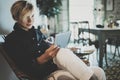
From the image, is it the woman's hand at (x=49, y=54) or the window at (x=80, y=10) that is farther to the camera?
the window at (x=80, y=10)

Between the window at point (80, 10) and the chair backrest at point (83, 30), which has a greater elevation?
the window at point (80, 10)

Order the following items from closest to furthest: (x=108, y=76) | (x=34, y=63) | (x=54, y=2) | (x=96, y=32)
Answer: (x=34, y=63), (x=108, y=76), (x=96, y=32), (x=54, y=2)

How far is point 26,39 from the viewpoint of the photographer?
6.68 ft

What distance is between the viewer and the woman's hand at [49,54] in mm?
1805

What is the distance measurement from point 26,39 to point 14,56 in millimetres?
182

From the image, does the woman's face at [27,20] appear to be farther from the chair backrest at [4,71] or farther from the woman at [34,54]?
the chair backrest at [4,71]

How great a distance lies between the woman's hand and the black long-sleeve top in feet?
0.17

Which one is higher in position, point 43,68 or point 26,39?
point 26,39

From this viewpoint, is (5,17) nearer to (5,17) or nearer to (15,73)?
(5,17)

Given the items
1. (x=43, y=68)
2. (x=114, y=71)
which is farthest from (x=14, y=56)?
(x=114, y=71)

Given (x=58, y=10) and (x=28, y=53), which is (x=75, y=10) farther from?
(x=28, y=53)

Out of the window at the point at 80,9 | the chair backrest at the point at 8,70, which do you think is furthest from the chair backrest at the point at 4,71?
the window at the point at 80,9

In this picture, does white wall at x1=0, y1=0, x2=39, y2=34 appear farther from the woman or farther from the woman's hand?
the woman's hand

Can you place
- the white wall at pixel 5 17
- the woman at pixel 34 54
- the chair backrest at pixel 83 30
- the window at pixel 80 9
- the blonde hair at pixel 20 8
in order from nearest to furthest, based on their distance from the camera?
the woman at pixel 34 54
the blonde hair at pixel 20 8
the white wall at pixel 5 17
the chair backrest at pixel 83 30
the window at pixel 80 9
